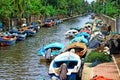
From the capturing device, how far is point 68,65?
22.7 meters

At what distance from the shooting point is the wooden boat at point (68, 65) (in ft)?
69.0

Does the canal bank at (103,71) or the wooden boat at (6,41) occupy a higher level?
the canal bank at (103,71)

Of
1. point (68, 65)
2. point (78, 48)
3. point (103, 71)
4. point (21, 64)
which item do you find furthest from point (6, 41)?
point (103, 71)

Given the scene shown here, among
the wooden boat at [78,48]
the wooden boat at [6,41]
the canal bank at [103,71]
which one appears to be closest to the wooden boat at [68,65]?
the canal bank at [103,71]

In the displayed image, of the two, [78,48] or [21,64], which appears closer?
[21,64]

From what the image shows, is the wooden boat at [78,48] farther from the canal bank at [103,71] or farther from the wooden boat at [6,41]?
the wooden boat at [6,41]

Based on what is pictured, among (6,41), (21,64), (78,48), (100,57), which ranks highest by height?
(100,57)

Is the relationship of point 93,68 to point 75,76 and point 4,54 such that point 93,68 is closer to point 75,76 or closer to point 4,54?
point 75,76

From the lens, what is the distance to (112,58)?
80.0 ft

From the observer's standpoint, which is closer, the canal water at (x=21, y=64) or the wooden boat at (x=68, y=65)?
the wooden boat at (x=68, y=65)

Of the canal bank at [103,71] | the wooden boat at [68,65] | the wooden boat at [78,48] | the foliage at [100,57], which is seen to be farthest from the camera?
the wooden boat at [78,48]

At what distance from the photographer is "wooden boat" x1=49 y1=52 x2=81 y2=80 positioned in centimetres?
2102

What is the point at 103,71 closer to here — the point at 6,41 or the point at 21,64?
the point at 21,64

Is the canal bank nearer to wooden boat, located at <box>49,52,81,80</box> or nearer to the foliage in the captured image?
wooden boat, located at <box>49,52,81,80</box>
